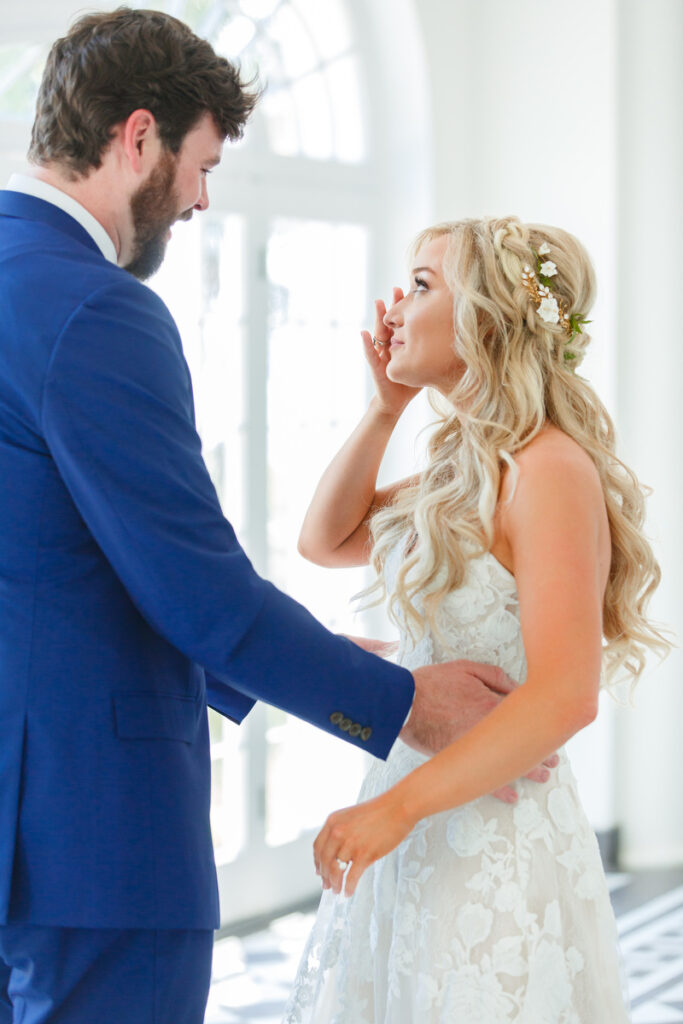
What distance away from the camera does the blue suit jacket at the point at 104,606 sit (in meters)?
1.36

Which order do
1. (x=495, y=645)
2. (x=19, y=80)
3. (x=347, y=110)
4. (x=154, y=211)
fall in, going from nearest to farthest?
1. (x=154, y=211)
2. (x=495, y=645)
3. (x=19, y=80)
4. (x=347, y=110)

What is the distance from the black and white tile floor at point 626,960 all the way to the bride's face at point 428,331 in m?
2.01

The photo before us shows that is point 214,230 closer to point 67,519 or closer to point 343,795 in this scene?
point 343,795

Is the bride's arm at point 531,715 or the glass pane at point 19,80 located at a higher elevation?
the glass pane at point 19,80

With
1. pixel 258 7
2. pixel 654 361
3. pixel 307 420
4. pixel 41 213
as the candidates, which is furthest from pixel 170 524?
pixel 654 361

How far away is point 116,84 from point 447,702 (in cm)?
100

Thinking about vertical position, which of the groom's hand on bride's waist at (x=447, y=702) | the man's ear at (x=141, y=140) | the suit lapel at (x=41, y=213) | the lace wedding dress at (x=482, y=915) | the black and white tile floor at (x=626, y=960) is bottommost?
the black and white tile floor at (x=626, y=960)

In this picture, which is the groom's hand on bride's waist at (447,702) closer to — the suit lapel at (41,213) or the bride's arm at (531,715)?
the bride's arm at (531,715)

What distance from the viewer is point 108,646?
1.43m

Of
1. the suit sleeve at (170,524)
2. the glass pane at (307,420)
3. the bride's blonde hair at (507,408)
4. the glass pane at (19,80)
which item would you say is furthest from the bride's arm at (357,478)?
the glass pane at (307,420)

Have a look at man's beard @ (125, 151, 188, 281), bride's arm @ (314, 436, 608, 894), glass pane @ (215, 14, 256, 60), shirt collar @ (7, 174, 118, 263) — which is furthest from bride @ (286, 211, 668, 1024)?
glass pane @ (215, 14, 256, 60)

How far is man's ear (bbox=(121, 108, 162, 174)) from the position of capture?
60.9 inches

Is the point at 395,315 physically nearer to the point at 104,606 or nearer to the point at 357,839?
the point at 104,606

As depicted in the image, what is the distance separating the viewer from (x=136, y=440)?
1.36 metres
